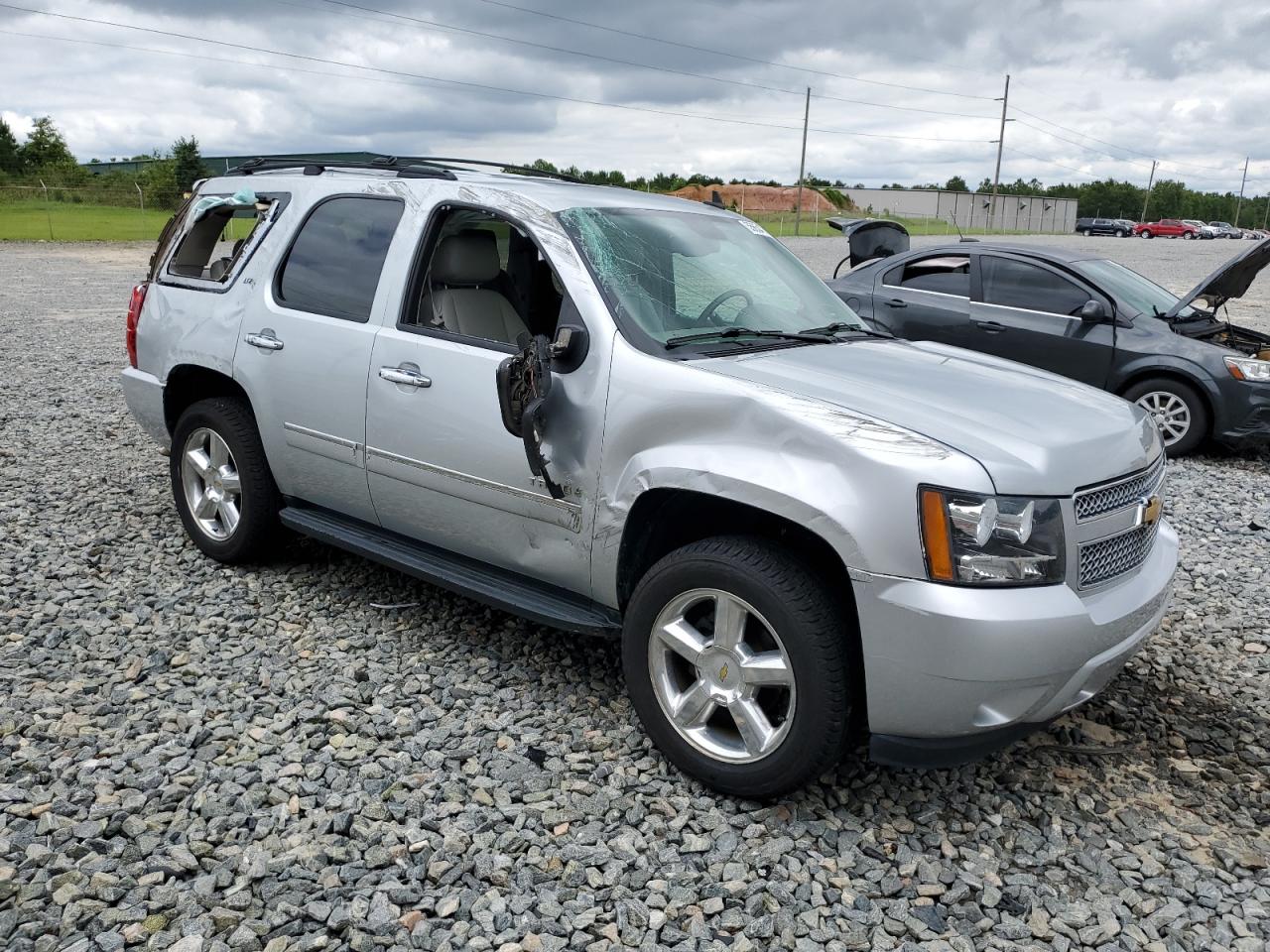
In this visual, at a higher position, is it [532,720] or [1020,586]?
[1020,586]

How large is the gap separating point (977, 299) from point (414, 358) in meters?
6.23

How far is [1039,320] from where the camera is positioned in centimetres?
850

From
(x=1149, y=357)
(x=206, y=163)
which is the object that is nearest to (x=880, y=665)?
(x=1149, y=357)

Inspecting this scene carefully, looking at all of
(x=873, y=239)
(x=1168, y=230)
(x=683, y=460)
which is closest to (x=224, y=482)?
(x=683, y=460)

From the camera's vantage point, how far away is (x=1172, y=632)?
4691mm

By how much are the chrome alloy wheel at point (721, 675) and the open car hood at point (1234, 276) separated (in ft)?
17.8

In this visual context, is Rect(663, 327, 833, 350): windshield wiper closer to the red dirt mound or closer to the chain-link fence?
the chain-link fence

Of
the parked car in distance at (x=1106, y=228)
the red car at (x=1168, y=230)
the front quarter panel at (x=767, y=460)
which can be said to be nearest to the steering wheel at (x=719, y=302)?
the front quarter panel at (x=767, y=460)

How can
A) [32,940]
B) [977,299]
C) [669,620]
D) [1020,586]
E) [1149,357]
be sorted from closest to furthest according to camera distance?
1. [32,940]
2. [1020,586]
3. [669,620]
4. [1149,357]
5. [977,299]

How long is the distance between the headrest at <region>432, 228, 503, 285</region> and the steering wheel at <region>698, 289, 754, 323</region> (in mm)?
1011

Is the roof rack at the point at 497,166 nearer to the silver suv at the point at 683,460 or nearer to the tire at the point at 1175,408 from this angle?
the silver suv at the point at 683,460

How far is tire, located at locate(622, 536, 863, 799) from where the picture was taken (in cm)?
296

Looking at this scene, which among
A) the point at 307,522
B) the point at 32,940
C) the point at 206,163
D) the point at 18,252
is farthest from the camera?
the point at 206,163

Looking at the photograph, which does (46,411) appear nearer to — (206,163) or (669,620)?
(669,620)
